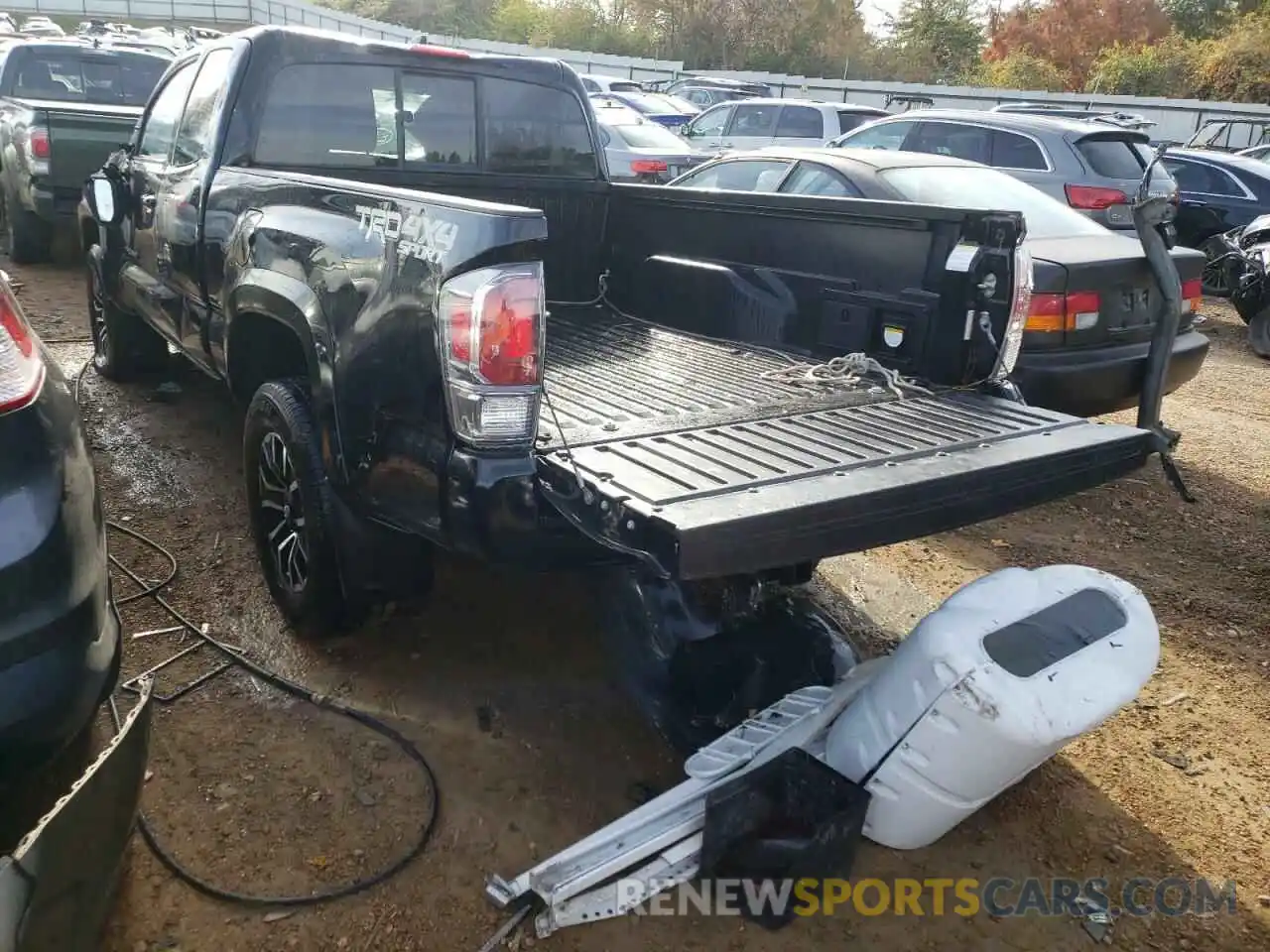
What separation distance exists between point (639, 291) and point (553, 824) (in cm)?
249

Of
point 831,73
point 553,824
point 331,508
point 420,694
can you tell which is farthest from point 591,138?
point 831,73

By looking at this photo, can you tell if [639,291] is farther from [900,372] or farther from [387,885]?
[387,885]

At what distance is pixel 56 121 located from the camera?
7348 millimetres

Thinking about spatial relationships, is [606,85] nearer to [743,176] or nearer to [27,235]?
[27,235]

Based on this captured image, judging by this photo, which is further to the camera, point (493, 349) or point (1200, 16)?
point (1200, 16)

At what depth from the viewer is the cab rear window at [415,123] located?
3.66 meters

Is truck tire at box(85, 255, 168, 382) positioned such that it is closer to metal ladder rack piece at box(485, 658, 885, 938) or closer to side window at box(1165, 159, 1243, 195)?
metal ladder rack piece at box(485, 658, 885, 938)

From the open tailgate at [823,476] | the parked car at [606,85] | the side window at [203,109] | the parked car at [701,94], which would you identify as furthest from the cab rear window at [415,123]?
the parked car at [701,94]

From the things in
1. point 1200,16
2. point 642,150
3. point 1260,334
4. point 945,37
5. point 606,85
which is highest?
point 1200,16

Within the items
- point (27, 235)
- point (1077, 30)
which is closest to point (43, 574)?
point (27, 235)

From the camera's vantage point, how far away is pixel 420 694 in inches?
123

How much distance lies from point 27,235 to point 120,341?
4074 millimetres

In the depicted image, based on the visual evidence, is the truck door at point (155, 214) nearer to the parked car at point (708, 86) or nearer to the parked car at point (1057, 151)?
the parked car at point (1057, 151)

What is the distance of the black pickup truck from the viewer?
2346mm
